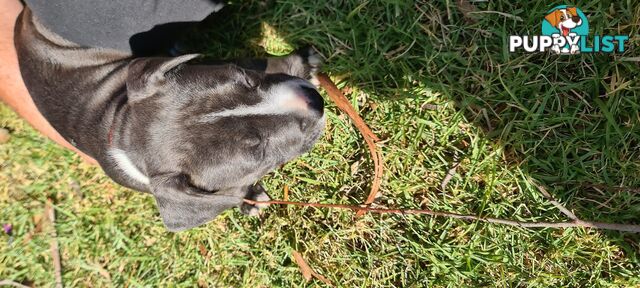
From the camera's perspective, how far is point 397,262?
405cm

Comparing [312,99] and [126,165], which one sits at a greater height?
[312,99]

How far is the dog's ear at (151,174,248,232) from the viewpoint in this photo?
3297 millimetres

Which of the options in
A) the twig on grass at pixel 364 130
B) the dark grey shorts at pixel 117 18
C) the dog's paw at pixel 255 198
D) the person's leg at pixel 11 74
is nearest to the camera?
the dark grey shorts at pixel 117 18

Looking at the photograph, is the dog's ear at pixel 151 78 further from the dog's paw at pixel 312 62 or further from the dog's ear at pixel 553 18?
the dog's ear at pixel 553 18

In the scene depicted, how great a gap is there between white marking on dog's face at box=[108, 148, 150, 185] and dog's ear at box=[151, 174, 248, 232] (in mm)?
242

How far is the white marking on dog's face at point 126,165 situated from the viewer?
11.6 feet

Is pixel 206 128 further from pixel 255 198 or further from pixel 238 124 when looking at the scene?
pixel 255 198

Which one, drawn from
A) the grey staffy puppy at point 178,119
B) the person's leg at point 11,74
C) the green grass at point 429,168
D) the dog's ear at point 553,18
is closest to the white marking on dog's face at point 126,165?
the grey staffy puppy at point 178,119

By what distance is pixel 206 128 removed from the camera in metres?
3.30

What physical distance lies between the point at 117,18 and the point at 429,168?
2357 mm

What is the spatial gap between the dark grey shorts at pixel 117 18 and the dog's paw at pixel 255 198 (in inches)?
53.7

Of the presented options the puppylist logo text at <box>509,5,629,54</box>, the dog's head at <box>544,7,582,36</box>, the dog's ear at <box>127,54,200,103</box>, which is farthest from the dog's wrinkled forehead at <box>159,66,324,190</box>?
the dog's head at <box>544,7,582,36</box>

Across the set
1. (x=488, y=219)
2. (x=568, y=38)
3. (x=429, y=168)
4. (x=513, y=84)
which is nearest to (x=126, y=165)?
(x=429, y=168)

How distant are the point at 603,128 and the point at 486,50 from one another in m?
0.90
